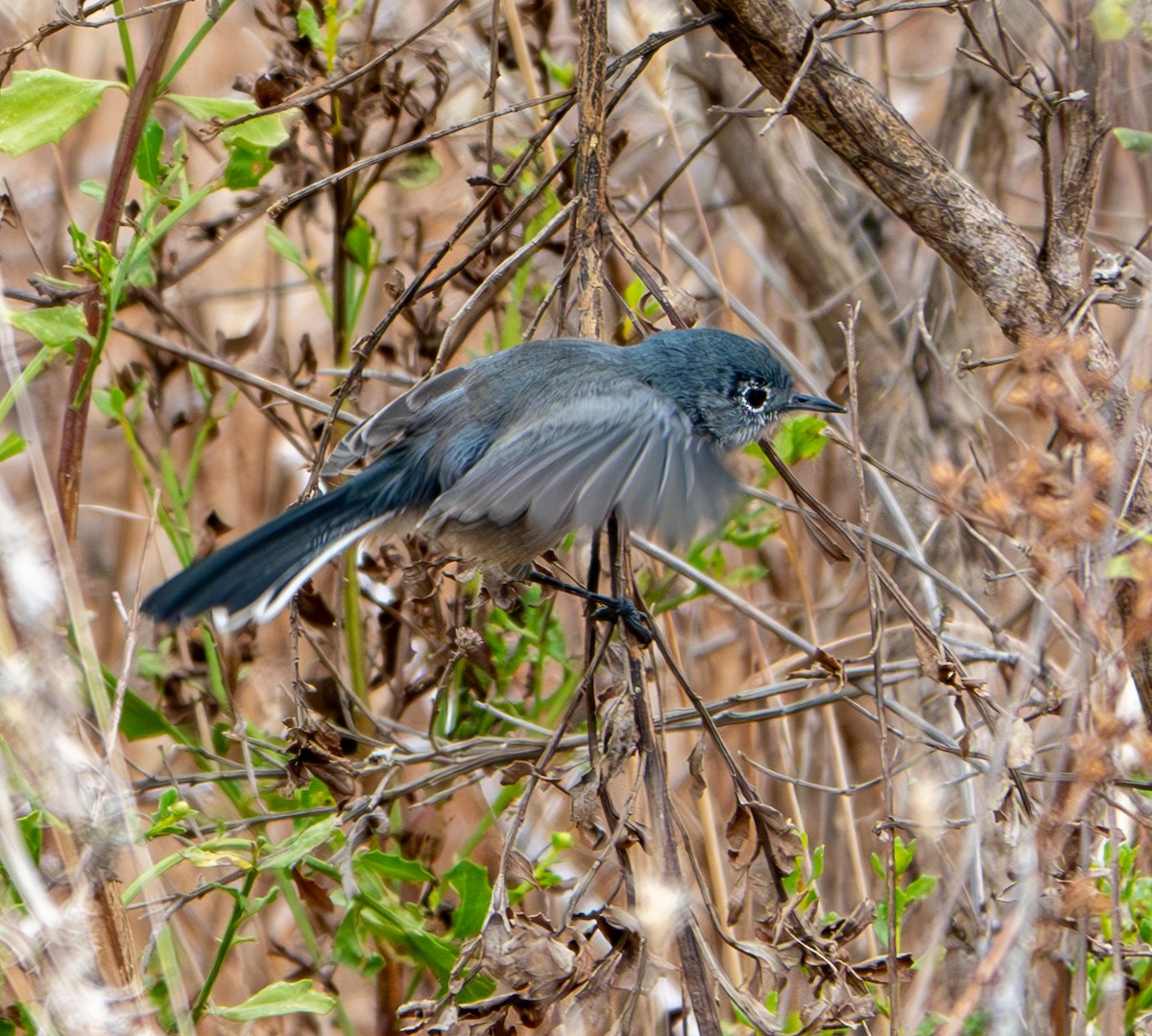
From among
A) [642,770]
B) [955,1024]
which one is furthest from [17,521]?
[955,1024]

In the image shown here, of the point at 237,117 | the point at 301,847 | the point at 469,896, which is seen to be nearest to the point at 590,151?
the point at 237,117

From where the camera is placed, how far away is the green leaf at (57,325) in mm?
1945

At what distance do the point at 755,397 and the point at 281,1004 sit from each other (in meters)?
1.32

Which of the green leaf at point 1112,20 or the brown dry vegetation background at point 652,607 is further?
the green leaf at point 1112,20

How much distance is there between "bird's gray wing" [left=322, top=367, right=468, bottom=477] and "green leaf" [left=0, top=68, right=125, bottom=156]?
27.3 inches

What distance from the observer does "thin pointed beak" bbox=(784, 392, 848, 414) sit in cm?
239

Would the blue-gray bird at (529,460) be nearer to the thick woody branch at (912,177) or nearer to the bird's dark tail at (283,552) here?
the bird's dark tail at (283,552)

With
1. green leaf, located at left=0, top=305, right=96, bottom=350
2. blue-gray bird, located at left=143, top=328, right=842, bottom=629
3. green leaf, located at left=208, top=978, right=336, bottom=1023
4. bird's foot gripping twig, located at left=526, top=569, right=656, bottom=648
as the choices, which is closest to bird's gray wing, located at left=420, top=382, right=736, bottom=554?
blue-gray bird, located at left=143, top=328, right=842, bottom=629

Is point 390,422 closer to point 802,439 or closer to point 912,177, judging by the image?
point 802,439

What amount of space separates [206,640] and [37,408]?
160cm

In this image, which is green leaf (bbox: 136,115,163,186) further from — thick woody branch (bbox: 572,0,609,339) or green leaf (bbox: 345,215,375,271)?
thick woody branch (bbox: 572,0,609,339)

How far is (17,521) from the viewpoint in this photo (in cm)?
148

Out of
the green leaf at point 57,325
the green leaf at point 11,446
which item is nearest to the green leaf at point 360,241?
the green leaf at point 57,325

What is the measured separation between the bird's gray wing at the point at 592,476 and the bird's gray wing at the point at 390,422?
0.70 feet
